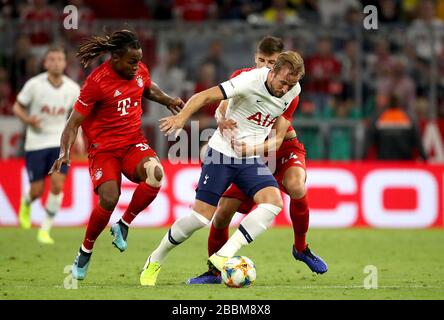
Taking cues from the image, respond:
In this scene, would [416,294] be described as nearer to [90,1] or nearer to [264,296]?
[264,296]

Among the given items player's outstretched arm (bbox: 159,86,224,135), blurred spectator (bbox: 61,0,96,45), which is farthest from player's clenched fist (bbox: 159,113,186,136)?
blurred spectator (bbox: 61,0,96,45)

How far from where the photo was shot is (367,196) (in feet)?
55.6

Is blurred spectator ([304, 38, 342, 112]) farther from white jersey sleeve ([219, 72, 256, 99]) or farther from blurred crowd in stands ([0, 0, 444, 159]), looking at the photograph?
white jersey sleeve ([219, 72, 256, 99])

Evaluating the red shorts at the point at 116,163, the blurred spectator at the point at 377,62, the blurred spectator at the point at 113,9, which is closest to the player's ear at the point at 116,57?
the red shorts at the point at 116,163

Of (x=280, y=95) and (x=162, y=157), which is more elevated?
(x=280, y=95)

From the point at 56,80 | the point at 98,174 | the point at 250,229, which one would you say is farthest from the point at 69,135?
the point at 56,80

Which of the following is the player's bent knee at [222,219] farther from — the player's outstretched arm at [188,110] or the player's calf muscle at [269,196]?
the player's outstretched arm at [188,110]

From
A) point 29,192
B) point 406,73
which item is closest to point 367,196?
point 406,73

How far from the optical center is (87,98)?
9.67 meters

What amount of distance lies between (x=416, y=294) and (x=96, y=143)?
11.2 ft

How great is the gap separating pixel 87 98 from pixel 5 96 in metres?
8.18

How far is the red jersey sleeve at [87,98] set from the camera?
9656 mm

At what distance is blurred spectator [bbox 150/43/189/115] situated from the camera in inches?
693

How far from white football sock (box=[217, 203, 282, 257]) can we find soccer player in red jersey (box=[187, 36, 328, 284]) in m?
0.68
